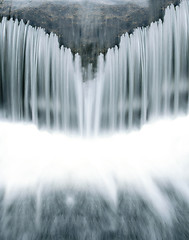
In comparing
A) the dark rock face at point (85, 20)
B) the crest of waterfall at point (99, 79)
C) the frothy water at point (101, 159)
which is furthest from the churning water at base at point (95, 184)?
the dark rock face at point (85, 20)

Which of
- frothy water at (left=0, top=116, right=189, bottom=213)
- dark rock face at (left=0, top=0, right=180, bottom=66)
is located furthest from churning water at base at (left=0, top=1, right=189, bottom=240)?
dark rock face at (left=0, top=0, right=180, bottom=66)

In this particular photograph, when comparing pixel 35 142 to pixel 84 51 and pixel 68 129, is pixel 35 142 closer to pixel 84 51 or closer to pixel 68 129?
pixel 68 129

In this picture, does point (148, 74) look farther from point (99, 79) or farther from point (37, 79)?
point (37, 79)

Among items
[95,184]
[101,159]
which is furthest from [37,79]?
[95,184]

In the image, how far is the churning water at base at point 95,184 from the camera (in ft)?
8.05

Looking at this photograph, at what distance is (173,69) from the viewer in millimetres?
3934

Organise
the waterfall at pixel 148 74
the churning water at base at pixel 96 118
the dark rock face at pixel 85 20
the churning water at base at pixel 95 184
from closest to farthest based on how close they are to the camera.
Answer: the churning water at base at pixel 95 184 < the churning water at base at pixel 96 118 < the waterfall at pixel 148 74 < the dark rock face at pixel 85 20

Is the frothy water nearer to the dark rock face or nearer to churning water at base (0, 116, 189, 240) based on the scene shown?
churning water at base (0, 116, 189, 240)

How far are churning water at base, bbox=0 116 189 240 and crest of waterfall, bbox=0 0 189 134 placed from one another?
33 centimetres

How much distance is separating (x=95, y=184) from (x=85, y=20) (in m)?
3.01

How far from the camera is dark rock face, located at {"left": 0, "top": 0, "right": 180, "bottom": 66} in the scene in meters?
3.91

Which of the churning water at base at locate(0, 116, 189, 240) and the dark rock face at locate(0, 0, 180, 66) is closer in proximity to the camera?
the churning water at base at locate(0, 116, 189, 240)

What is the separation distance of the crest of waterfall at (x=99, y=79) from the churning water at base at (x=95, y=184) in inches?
12.9

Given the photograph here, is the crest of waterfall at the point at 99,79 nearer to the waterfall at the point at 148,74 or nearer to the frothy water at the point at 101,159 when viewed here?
the waterfall at the point at 148,74
